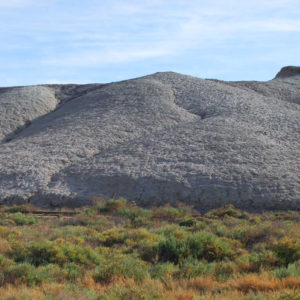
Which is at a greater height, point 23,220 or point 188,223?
point 188,223

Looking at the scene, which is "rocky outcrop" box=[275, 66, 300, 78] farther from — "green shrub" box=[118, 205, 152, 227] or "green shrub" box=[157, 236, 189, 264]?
"green shrub" box=[157, 236, 189, 264]

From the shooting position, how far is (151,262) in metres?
12.2

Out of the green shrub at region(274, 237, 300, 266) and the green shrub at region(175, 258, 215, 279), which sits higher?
the green shrub at region(274, 237, 300, 266)

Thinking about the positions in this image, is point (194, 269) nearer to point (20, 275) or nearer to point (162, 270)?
point (162, 270)

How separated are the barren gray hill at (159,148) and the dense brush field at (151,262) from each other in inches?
239

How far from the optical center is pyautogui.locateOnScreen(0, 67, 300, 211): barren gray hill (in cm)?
2422

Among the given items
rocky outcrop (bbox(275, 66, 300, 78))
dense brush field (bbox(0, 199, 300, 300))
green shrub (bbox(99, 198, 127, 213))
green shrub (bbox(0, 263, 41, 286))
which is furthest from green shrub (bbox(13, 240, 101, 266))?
rocky outcrop (bbox(275, 66, 300, 78))

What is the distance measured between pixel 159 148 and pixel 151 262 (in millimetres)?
16894

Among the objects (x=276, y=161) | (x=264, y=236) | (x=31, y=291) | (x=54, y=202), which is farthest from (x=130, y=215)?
(x=31, y=291)

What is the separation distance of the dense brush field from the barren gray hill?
19.9ft

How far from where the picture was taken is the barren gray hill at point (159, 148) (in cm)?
2422

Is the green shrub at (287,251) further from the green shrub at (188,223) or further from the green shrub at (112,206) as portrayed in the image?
the green shrub at (112,206)

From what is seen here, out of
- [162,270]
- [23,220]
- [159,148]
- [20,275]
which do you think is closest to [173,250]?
[162,270]

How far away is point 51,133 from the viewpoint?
1351 inches
